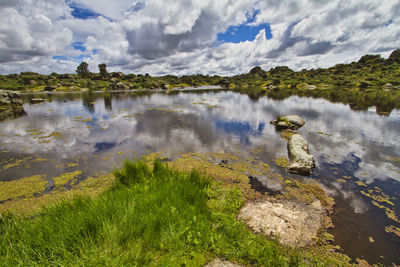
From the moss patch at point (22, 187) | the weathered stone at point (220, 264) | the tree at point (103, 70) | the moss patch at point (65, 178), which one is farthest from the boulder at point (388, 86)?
the tree at point (103, 70)

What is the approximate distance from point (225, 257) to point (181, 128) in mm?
14026

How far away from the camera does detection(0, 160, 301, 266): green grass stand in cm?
310

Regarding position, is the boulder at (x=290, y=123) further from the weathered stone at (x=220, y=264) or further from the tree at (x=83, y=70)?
the tree at (x=83, y=70)

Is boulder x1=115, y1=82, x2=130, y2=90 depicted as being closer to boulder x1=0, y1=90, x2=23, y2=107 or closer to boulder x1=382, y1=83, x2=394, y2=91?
boulder x1=0, y1=90, x2=23, y2=107

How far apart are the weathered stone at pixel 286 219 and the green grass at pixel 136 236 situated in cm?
67

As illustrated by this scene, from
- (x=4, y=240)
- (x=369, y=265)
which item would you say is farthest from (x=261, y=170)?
(x=4, y=240)

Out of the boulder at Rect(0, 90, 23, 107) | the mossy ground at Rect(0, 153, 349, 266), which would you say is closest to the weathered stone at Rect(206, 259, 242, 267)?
the mossy ground at Rect(0, 153, 349, 266)

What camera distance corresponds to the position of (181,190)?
5508 millimetres

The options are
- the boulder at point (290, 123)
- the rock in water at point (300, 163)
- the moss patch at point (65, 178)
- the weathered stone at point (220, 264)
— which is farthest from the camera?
the boulder at point (290, 123)

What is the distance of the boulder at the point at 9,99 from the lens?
30780mm

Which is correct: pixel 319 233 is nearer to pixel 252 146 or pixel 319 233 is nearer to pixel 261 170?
pixel 261 170

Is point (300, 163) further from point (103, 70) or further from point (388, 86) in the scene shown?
point (103, 70)

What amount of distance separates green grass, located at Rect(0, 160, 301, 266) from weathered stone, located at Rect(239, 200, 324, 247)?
0.67 meters

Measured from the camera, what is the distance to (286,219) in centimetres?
546
